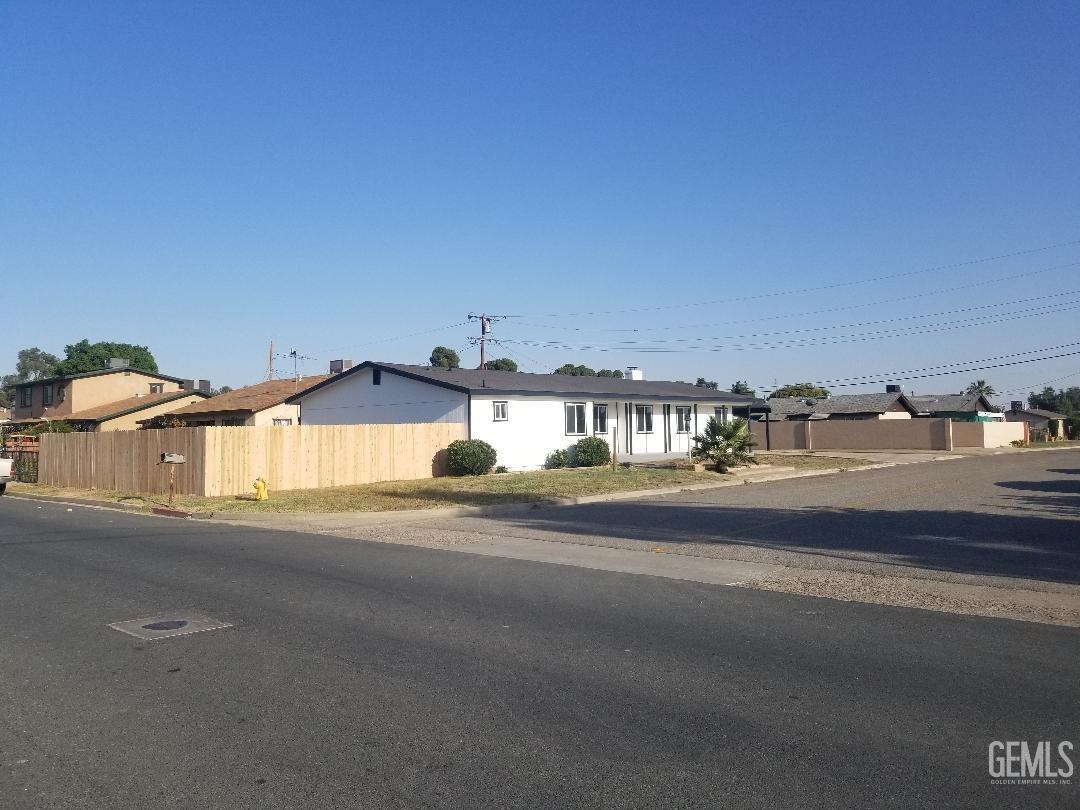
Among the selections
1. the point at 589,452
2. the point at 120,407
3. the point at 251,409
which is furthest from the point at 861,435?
the point at 120,407

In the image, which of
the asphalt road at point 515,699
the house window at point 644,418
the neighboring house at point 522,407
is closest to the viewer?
the asphalt road at point 515,699

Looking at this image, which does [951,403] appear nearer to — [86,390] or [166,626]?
[86,390]

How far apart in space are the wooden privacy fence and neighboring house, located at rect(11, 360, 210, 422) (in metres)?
23.5

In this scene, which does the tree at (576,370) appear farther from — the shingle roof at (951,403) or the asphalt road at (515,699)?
the asphalt road at (515,699)

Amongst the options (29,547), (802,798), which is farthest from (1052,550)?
(29,547)

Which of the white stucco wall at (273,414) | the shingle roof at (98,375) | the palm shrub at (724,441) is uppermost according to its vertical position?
the shingle roof at (98,375)

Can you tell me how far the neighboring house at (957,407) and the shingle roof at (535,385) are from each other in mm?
34577

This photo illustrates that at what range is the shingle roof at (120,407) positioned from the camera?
48469 millimetres

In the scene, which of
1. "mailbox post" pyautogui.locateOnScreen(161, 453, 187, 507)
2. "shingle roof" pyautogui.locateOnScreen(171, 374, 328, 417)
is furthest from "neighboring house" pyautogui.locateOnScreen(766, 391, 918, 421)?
"mailbox post" pyautogui.locateOnScreen(161, 453, 187, 507)

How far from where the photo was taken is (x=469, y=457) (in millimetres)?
28734

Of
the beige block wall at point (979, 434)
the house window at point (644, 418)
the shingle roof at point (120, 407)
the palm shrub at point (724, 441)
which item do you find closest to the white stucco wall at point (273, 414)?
the shingle roof at point (120, 407)

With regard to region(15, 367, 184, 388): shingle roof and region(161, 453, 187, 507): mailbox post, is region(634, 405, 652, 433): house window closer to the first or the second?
region(161, 453, 187, 507): mailbox post

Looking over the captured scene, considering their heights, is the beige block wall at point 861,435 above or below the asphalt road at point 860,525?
above

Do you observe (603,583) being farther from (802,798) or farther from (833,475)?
(833,475)
